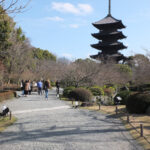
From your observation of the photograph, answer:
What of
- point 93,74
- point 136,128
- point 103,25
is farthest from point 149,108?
point 103,25

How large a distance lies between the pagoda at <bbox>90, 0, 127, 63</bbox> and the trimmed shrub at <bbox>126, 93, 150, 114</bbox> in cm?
3533

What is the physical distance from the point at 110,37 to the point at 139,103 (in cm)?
3844

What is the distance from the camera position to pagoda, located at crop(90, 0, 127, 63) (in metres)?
48.2

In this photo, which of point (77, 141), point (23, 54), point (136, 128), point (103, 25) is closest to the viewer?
point (77, 141)

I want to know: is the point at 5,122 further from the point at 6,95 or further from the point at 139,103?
A: the point at 6,95

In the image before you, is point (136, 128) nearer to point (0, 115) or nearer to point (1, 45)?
point (0, 115)

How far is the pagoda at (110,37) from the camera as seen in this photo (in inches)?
1900

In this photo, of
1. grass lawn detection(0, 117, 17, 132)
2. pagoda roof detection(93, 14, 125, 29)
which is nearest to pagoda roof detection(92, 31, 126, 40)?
pagoda roof detection(93, 14, 125, 29)

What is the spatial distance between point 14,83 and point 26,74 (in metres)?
2.95

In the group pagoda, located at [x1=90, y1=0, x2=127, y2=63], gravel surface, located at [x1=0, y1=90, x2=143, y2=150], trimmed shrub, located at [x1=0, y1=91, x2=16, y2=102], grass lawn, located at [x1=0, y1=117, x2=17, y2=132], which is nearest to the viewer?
gravel surface, located at [x1=0, y1=90, x2=143, y2=150]

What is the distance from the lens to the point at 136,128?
902 centimetres

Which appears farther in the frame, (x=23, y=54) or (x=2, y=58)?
(x=23, y=54)

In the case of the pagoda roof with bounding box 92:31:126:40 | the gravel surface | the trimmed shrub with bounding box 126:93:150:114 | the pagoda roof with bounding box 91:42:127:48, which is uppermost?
the pagoda roof with bounding box 92:31:126:40

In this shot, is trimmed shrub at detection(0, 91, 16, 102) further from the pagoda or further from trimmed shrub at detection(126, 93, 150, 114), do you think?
the pagoda
